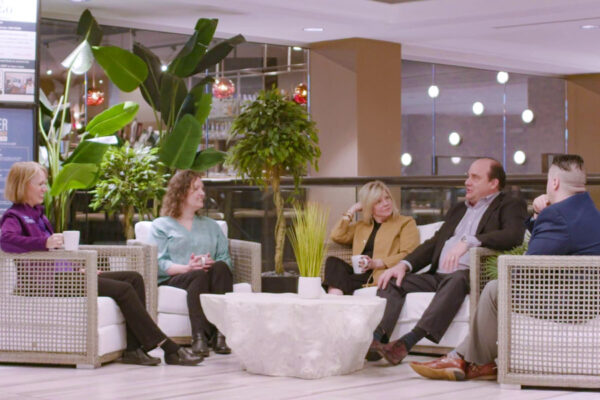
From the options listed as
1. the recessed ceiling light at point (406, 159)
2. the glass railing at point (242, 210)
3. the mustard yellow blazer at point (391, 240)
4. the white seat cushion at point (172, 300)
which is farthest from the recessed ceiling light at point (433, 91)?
the white seat cushion at point (172, 300)

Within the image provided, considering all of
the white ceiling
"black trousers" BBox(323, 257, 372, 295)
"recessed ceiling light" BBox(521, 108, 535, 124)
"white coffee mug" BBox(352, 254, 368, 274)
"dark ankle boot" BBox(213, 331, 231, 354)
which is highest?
the white ceiling

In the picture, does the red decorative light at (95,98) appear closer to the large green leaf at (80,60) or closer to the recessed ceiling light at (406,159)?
the large green leaf at (80,60)

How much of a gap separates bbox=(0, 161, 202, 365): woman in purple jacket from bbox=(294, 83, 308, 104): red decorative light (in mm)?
5905

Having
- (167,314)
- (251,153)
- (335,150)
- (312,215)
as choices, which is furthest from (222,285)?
(335,150)

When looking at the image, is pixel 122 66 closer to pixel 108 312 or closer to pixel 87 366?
pixel 108 312

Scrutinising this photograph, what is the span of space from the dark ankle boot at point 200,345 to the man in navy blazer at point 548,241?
1.30 m

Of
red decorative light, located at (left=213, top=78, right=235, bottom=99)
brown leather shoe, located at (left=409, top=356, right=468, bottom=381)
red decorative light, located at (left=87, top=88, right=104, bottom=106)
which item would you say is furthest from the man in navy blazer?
red decorative light, located at (left=213, top=78, right=235, bottom=99)

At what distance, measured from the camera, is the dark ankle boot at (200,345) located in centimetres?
569

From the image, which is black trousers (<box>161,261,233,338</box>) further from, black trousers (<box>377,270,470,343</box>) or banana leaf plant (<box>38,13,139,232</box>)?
banana leaf plant (<box>38,13,139,232</box>)

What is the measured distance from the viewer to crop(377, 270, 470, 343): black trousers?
17.5 feet

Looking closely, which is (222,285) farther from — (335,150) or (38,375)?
(335,150)

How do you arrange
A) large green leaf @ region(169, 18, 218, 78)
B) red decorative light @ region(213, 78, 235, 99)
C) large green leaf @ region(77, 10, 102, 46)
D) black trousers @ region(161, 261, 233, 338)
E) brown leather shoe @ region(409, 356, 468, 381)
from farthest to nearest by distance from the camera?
red decorative light @ region(213, 78, 235, 99)
large green leaf @ region(169, 18, 218, 78)
large green leaf @ region(77, 10, 102, 46)
black trousers @ region(161, 261, 233, 338)
brown leather shoe @ region(409, 356, 468, 381)

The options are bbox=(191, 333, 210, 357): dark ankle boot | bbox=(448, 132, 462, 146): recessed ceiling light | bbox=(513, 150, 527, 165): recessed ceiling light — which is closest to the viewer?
bbox=(191, 333, 210, 357): dark ankle boot

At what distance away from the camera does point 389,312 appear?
559 centimetres
